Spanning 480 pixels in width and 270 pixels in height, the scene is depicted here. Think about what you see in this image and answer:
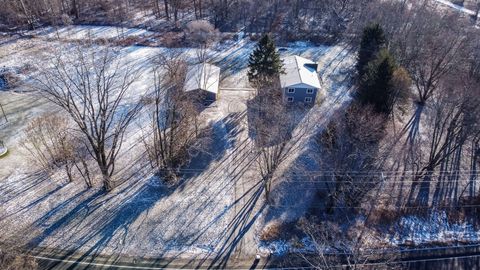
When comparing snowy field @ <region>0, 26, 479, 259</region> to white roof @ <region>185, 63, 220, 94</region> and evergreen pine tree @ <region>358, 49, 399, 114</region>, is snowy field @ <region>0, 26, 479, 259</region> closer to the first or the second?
white roof @ <region>185, 63, 220, 94</region>

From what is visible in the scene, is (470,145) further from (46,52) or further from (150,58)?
(46,52)

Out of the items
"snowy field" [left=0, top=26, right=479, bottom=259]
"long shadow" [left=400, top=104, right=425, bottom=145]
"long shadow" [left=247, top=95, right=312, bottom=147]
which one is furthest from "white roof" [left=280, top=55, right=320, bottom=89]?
"long shadow" [left=400, top=104, right=425, bottom=145]

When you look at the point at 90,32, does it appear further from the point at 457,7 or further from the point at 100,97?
the point at 457,7

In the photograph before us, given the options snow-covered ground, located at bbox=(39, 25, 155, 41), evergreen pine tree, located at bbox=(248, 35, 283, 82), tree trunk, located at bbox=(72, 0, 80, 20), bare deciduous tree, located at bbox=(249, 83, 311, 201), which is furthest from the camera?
tree trunk, located at bbox=(72, 0, 80, 20)

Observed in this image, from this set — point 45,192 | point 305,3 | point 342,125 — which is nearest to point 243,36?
point 305,3

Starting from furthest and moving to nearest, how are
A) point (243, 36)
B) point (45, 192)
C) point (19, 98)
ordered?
point (243, 36) → point (19, 98) → point (45, 192)

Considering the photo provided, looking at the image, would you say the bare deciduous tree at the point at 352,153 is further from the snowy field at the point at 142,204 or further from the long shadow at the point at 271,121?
the snowy field at the point at 142,204
